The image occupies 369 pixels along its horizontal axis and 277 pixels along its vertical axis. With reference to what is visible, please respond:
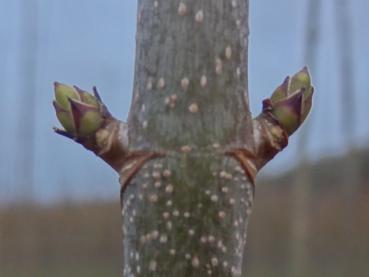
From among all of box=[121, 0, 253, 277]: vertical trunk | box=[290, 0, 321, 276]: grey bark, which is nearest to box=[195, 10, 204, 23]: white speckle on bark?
box=[121, 0, 253, 277]: vertical trunk

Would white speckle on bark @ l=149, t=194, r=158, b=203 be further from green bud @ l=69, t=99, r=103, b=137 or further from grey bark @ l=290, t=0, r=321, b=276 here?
grey bark @ l=290, t=0, r=321, b=276

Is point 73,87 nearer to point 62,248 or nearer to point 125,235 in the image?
point 125,235

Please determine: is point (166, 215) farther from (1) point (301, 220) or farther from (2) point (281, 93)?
(1) point (301, 220)

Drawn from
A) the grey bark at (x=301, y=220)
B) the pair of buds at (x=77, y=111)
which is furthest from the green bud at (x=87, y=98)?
the grey bark at (x=301, y=220)

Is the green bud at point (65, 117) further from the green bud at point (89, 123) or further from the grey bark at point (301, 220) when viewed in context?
the grey bark at point (301, 220)

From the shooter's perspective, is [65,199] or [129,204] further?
[65,199]

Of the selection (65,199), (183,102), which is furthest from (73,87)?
(65,199)
